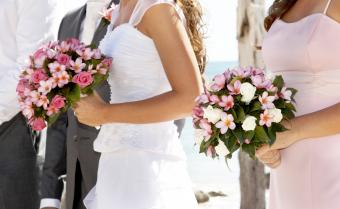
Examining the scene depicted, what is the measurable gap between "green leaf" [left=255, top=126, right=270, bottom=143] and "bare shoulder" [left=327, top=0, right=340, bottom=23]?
62cm

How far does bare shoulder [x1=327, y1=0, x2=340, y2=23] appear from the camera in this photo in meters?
3.10

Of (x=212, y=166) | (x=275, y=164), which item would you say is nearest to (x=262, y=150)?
(x=275, y=164)

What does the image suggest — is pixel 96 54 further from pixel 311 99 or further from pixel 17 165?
pixel 17 165

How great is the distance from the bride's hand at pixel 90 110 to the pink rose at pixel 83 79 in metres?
0.09

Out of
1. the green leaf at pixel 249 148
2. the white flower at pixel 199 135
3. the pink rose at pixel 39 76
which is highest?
the pink rose at pixel 39 76

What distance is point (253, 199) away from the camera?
9.80 meters

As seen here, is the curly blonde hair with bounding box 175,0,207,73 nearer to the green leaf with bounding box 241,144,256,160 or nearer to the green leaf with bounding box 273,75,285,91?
the green leaf with bounding box 273,75,285,91

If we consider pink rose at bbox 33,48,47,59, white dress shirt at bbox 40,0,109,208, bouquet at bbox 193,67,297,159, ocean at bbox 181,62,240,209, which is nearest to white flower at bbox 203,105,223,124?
bouquet at bbox 193,67,297,159

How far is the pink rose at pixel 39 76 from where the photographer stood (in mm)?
3232

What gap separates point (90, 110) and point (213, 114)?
2.26 ft

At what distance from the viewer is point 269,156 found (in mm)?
3084

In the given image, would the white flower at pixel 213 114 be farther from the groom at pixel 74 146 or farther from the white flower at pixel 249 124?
the groom at pixel 74 146

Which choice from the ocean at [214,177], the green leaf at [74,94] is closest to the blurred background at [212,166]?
the ocean at [214,177]

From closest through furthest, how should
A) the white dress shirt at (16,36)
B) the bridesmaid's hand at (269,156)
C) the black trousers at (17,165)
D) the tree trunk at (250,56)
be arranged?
the bridesmaid's hand at (269,156) < the white dress shirt at (16,36) < the black trousers at (17,165) < the tree trunk at (250,56)
